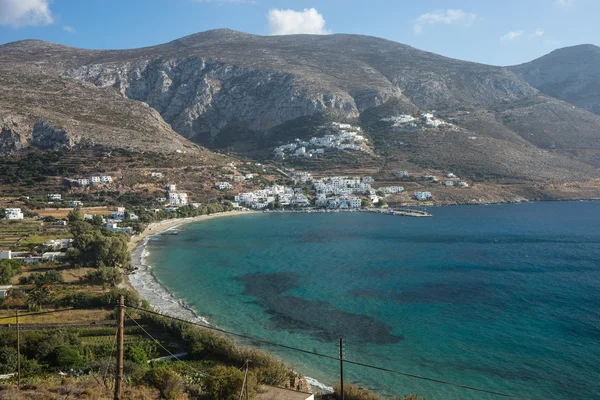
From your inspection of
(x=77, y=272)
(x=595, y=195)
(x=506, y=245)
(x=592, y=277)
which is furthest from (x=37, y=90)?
(x=595, y=195)

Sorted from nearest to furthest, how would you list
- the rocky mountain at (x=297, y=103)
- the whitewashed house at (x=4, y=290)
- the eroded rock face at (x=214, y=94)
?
the whitewashed house at (x=4, y=290)
the rocky mountain at (x=297, y=103)
the eroded rock face at (x=214, y=94)

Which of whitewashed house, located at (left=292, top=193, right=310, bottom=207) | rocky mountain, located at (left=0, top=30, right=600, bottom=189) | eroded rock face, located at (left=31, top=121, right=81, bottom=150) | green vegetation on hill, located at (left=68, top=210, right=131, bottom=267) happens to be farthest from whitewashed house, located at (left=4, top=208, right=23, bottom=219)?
whitewashed house, located at (left=292, top=193, right=310, bottom=207)

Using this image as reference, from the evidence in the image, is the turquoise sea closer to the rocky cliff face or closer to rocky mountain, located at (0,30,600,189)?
rocky mountain, located at (0,30,600,189)

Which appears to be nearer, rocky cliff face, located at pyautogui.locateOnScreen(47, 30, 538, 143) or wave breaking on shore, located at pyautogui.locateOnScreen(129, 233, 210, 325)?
wave breaking on shore, located at pyautogui.locateOnScreen(129, 233, 210, 325)

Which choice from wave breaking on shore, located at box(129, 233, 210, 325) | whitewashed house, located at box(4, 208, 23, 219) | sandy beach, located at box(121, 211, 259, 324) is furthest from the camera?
whitewashed house, located at box(4, 208, 23, 219)

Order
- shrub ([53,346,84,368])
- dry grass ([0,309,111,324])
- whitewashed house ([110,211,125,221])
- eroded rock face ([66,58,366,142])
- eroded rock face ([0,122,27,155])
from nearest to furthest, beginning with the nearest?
shrub ([53,346,84,368]) → dry grass ([0,309,111,324]) → whitewashed house ([110,211,125,221]) → eroded rock face ([0,122,27,155]) → eroded rock face ([66,58,366,142])

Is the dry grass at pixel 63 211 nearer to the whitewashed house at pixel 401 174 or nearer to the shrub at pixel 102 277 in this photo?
the shrub at pixel 102 277

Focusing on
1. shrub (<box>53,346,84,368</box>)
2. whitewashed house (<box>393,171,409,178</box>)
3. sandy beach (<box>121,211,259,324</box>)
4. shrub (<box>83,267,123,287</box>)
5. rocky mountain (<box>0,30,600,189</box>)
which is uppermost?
rocky mountain (<box>0,30,600,189</box>)

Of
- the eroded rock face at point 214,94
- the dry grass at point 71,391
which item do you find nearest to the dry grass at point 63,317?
the dry grass at point 71,391

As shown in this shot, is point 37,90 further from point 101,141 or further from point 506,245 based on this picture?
point 506,245
